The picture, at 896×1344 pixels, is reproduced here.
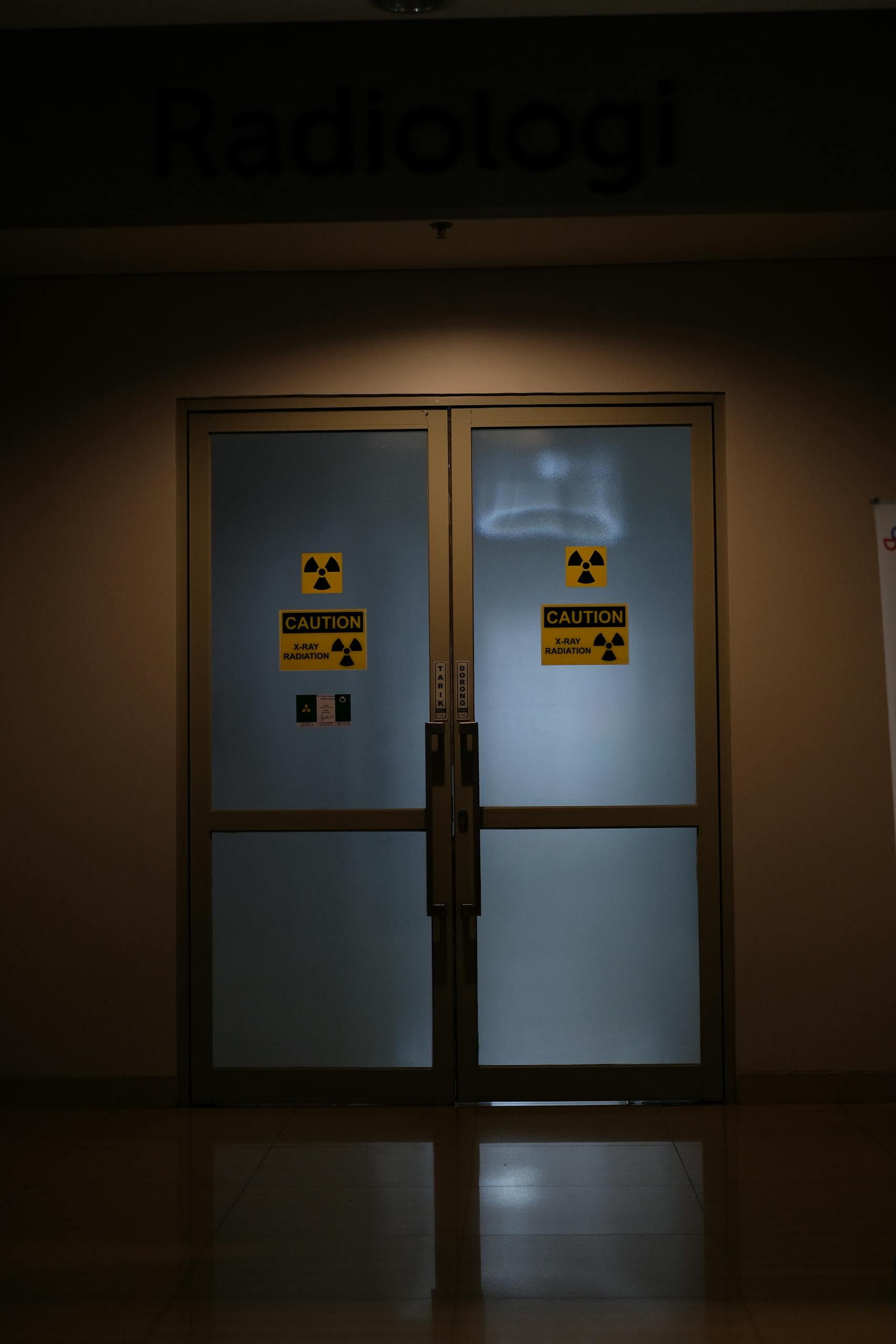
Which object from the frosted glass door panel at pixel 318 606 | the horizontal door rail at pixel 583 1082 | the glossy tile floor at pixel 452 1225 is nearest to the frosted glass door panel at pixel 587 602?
the frosted glass door panel at pixel 318 606

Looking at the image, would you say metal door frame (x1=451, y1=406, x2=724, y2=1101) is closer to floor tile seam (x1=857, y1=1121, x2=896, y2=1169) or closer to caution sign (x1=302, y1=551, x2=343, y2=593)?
caution sign (x1=302, y1=551, x2=343, y2=593)

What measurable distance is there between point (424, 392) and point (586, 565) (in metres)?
0.85

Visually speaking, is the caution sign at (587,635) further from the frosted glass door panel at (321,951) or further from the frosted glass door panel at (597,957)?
the frosted glass door panel at (321,951)

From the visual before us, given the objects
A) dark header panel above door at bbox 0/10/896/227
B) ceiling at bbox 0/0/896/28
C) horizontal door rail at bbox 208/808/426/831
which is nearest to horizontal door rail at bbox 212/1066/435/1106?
horizontal door rail at bbox 208/808/426/831

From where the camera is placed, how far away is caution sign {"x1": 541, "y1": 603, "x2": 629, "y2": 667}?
4.46m

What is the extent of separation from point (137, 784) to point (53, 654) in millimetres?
563

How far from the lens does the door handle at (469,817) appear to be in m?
4.42

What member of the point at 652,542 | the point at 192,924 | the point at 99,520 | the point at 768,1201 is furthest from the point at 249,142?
the point at 768,1201

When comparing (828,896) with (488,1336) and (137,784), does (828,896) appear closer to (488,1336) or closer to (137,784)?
(488,1336)

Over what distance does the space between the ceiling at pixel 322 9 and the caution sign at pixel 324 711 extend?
216 centimetres

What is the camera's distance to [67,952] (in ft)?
14.6

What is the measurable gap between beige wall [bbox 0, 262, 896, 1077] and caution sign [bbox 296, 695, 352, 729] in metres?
0.47

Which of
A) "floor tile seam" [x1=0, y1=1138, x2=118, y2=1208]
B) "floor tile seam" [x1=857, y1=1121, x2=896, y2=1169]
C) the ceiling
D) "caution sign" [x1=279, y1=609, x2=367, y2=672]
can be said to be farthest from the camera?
"caution sign" [x1=279, y1=609, x2=367, y2=672]

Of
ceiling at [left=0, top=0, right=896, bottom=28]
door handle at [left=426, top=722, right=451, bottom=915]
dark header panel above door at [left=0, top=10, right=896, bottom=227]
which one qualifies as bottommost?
door handle at [left=426, top=722, right=451, bottom=915]
